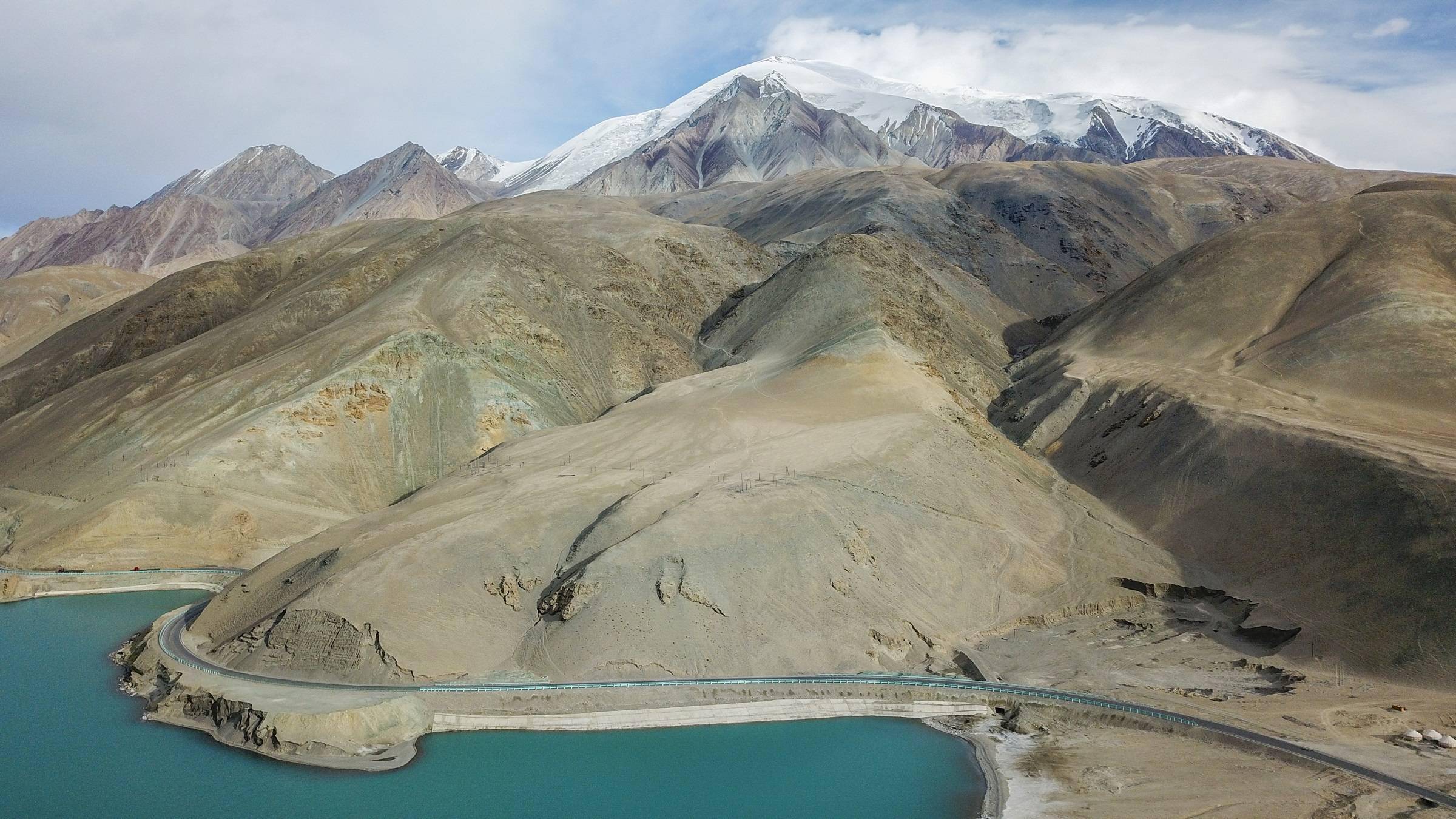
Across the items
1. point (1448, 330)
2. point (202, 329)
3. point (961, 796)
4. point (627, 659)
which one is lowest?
point (961, 796)

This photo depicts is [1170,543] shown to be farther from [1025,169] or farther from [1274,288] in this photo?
[1025,169]

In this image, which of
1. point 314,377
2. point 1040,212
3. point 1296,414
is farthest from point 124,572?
point 1040,212

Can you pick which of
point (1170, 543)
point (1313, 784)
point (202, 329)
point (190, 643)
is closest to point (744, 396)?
point (1170, 543)

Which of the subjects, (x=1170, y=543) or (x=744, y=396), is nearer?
(x=1170, y=543)

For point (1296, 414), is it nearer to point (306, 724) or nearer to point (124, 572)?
point (306, 724)

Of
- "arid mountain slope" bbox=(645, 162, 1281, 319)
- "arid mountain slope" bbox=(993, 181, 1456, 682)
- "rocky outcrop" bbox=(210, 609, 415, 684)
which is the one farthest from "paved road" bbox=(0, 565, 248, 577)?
"arid mountain slope" bbox=(645, 162, 1281, 319)

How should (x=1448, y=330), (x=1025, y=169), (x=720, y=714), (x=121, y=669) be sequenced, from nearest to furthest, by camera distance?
(x=720, y=714), (x=121, y=669), (x=1448, y=330), (x=1025, y=169)

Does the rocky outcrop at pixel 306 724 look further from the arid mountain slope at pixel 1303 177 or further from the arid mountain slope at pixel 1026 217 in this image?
the arid mountain slope at pixel 1303 177
